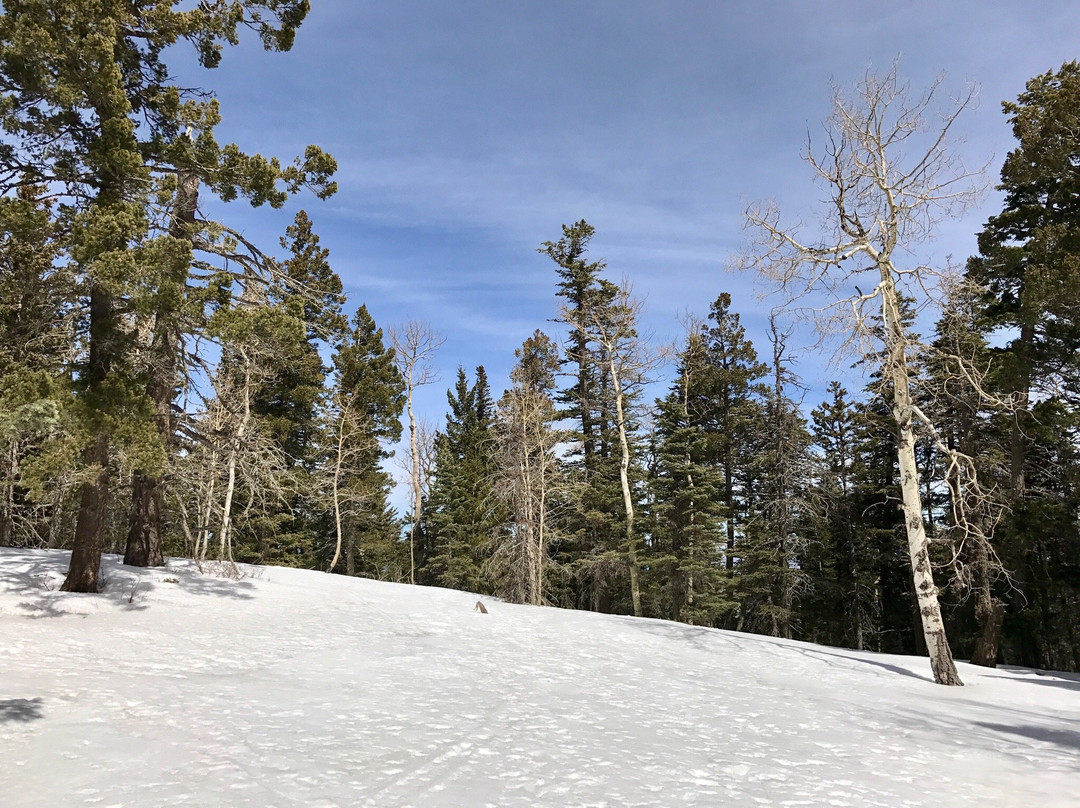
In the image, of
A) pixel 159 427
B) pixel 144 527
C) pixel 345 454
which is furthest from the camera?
pixel 345 454

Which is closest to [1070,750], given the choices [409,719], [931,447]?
[409,719]

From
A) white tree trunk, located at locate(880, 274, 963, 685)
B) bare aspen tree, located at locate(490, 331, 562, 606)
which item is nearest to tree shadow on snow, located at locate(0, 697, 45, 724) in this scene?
white tree trunk, located at locate(880, 274, 963, 685)

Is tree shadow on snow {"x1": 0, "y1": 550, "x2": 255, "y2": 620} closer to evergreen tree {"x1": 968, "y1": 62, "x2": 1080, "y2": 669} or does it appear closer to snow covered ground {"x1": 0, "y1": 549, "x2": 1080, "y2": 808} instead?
snow covered ground {"x1": 0, "y1": 549, "x2": 1080, "y2": 808}

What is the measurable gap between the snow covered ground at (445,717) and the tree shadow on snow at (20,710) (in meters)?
0.03

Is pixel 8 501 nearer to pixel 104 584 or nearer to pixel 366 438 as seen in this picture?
pixel 104 584

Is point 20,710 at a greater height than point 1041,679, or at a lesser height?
greater

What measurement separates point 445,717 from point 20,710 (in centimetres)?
371

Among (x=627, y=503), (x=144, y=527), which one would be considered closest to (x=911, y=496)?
(x=627, y=503)

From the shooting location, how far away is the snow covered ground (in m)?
4.49

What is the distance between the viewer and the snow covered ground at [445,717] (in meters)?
4.49

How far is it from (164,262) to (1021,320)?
1781cm

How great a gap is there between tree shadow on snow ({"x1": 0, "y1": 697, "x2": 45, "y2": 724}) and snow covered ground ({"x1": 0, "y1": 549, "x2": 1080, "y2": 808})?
3 cm

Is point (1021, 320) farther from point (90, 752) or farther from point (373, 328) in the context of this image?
point (373, 328)

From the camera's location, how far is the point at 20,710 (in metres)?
5.32
